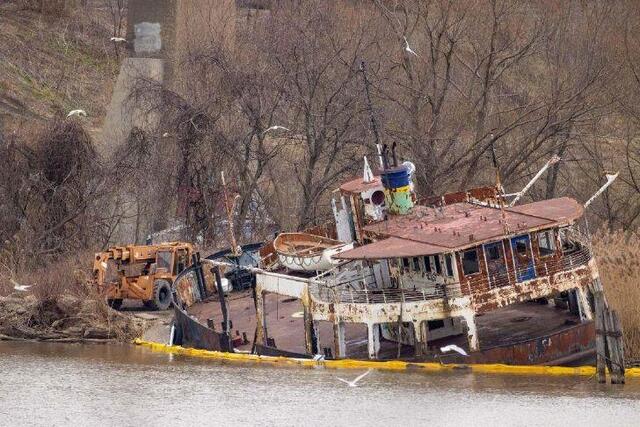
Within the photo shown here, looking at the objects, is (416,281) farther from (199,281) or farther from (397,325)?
(199,281)

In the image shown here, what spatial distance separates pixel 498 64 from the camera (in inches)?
2169

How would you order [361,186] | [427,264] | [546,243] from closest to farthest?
[427,264] → [546,243] → [361,186]

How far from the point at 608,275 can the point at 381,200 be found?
6.51 meters

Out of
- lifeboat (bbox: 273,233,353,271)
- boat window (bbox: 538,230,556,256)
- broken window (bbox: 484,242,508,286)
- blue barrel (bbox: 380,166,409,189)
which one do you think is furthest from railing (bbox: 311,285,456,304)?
boat window (bbox: 538,230,556,256)

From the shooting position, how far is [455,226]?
37.8 meters

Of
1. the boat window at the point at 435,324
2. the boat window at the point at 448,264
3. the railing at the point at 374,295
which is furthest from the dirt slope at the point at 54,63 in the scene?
the boat window at the point at 448,264

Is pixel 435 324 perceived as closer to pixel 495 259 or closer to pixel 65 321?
A: pixel 495 259

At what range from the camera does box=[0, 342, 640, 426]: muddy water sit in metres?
33.4

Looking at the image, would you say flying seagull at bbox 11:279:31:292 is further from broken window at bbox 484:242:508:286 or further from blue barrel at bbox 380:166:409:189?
broken window at bbox 484:242:508:286

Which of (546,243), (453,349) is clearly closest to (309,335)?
(453,349)

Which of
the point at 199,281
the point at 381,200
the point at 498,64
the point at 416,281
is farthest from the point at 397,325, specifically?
the point at 498,64

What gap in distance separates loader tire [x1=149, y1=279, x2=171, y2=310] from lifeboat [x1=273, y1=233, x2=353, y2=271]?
590 cm

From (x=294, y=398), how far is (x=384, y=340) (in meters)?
4.56

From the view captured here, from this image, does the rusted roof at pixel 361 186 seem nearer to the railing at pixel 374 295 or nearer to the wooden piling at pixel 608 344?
the railing at pixel 374 295
